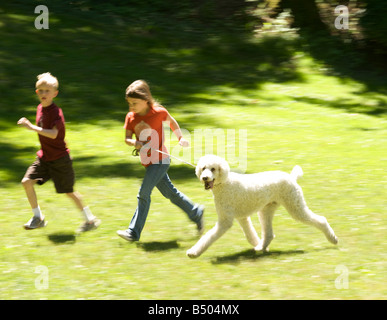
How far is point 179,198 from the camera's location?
22.2ft

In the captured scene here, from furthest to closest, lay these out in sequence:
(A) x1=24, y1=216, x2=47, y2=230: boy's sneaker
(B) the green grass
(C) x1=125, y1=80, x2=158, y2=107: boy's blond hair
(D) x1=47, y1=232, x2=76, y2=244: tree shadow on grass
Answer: (A) x1=24, y1=216, x2=47, y2=230: boy's sneaker → (D) x1=47, y1=232, x2=76, y2=244: tree shadow on grass → (C) x1=125, y1=80, x2=158, y2=107: boy's blond hair → (B) the green grass

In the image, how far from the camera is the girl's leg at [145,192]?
6.48 metres

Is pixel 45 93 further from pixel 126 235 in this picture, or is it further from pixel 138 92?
pixel 126 235

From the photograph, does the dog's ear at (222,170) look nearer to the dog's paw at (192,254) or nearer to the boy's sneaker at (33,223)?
the dog's paw at (192,254)

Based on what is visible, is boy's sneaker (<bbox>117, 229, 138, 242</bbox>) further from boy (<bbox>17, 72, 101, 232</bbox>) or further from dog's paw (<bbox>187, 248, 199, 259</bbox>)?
dog's paw (<bbox>187, 248, 199, 259</bbox>)

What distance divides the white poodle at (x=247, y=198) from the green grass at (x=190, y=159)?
18 centimetres

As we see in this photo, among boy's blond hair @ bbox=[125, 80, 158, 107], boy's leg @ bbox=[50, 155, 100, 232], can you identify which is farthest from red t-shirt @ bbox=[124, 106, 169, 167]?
boy's leg @ bbox=[50, 155, 100, 232]

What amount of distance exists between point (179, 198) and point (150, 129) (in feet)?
2.66

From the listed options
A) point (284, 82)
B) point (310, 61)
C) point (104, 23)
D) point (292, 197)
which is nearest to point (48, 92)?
point (292, 197)

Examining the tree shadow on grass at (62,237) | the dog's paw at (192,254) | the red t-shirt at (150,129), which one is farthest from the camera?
the tree shadow on grass at (62,237)

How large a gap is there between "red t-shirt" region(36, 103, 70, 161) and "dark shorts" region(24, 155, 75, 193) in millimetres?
57

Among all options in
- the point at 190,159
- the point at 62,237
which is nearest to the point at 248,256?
the point at 62,237

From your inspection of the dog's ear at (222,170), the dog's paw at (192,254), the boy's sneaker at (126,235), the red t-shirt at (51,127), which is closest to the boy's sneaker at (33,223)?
the red t-shirt at (51,127)

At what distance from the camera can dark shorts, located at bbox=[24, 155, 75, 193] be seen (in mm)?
6738
